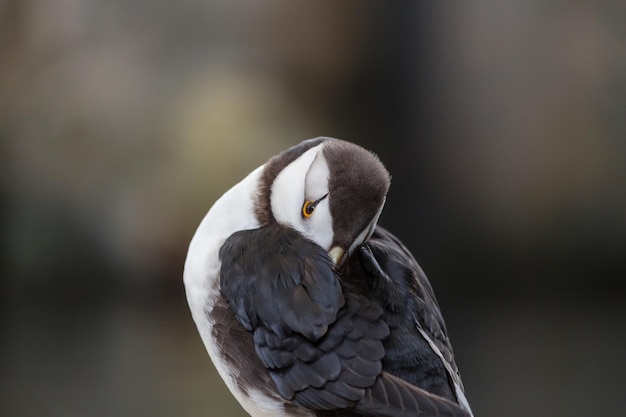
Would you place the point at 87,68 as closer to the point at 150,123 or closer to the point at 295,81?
the point at 150,123

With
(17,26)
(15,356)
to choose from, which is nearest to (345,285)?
(15,356)

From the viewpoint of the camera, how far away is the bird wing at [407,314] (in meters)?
1.32

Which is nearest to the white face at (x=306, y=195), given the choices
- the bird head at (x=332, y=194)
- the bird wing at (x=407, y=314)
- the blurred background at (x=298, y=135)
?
the bird head at (x=332, y=194)

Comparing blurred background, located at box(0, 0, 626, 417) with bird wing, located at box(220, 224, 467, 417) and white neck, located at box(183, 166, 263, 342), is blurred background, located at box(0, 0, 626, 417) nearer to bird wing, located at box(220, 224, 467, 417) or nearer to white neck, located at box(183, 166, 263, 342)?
white neck, located at box(183, 166, 263, 342)

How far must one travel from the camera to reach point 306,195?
4.54ft

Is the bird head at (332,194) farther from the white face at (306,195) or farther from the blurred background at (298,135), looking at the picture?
the blurred background at (298,135)

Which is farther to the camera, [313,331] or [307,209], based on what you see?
[307,209]

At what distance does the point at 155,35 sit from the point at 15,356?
1490 millimetres

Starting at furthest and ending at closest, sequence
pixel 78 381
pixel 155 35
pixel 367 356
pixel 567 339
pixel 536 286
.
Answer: pixel 536 286 → pixel 155 35 → pixel 567 339 → pixel 78 381 → pixel 367 356

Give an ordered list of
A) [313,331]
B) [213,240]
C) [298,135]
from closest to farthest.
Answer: [313,331], [213,240], [298,135]

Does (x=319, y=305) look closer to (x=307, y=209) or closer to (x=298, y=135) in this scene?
(x=307, y=209)

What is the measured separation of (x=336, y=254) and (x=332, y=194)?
11 centimetres

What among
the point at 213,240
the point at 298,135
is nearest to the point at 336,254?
the point at 213,240

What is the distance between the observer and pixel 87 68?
11.0 ft
